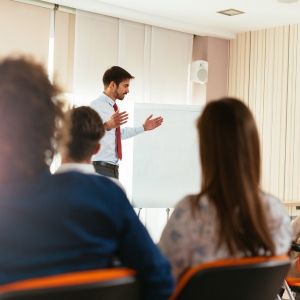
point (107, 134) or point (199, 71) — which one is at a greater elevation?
point (199, 71)

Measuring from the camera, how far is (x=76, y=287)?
3.43ft

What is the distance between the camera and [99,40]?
6184mm

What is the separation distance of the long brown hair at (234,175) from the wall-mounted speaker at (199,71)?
5423mm

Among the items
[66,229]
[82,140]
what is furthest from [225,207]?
[82,140]

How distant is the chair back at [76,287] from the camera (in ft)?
3.31

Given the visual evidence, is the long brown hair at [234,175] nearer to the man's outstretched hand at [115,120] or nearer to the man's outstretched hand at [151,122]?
the man's outstretched hand at [115,120]

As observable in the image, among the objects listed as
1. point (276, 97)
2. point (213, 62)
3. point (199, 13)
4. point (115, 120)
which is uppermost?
point (199, 13)

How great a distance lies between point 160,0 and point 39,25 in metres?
1.36

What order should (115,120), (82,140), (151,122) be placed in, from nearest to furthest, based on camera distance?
(82,140) < (115,120) < (151,122)

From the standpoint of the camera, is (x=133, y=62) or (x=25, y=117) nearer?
(x=25, y=117)

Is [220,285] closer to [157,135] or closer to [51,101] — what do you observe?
[51,101]

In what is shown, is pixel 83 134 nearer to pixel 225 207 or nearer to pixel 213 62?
pixel 225 207

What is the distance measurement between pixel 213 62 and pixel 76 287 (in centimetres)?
647

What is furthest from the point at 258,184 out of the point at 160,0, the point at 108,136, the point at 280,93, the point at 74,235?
the point at 280,93
